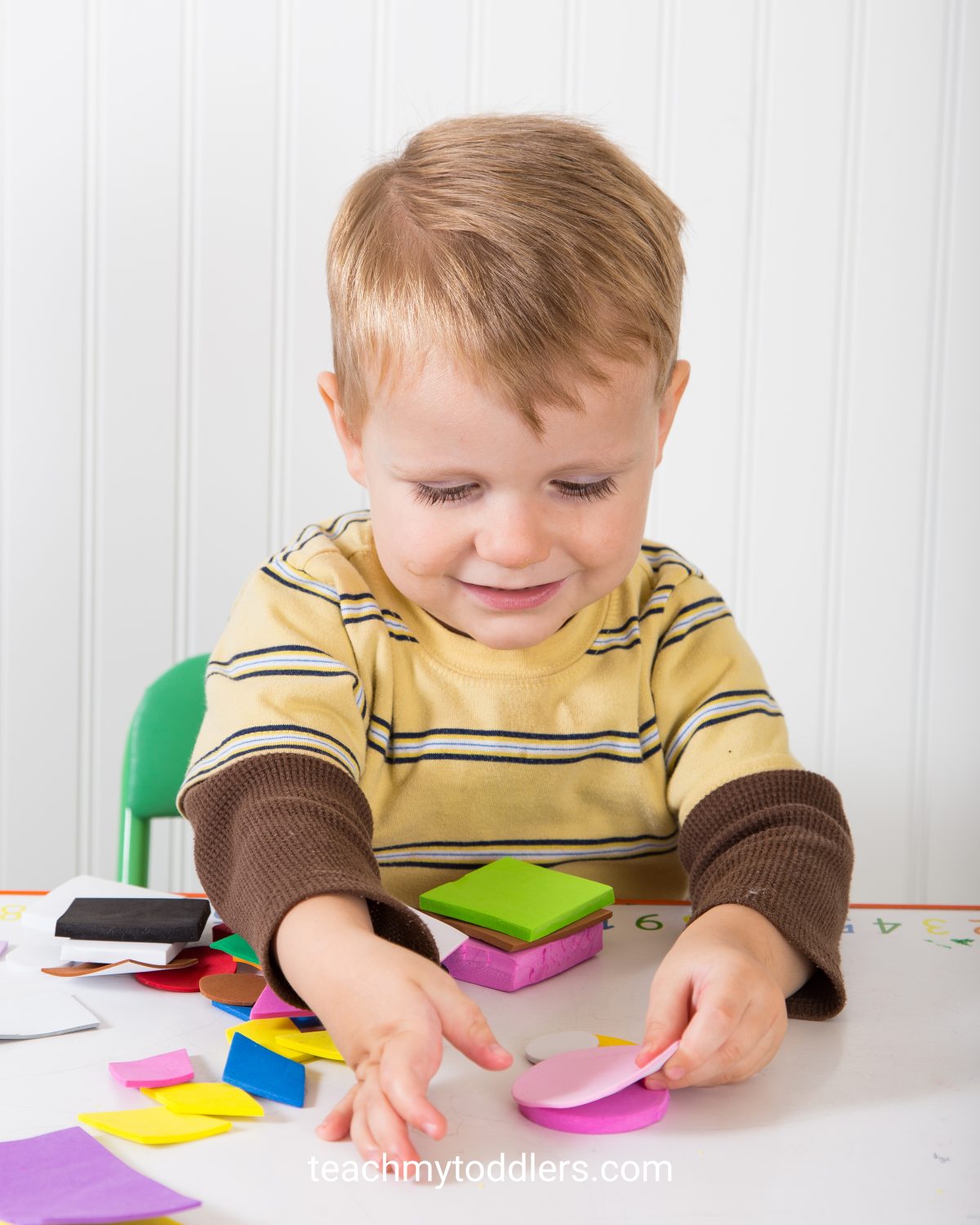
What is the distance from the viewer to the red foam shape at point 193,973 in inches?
24.4

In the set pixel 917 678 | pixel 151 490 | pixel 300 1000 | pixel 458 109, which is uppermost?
pixel 458 109

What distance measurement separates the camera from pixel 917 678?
1.54 metres

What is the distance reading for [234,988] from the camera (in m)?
Result: 0.61

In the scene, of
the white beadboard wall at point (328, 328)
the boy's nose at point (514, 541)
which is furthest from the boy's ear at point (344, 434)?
the white beadboard wall at point (328, 328)

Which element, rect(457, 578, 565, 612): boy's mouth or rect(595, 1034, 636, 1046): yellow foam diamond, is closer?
rect(595, 1034, 636, 1046): yellow foam diamond

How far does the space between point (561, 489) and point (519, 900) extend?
8.7 inches

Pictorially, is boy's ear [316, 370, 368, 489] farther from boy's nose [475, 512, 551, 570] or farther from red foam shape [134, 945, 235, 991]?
red foam shape [134, 945, 235, 991]

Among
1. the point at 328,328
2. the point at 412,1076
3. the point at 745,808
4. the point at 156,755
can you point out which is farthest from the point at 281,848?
the point at 328,328

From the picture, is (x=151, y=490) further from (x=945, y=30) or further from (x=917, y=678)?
(x=945, y=30)

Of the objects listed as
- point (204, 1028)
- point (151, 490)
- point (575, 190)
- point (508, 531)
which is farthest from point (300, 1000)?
point (151, 490)

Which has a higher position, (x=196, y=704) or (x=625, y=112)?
(x=625, y=112)

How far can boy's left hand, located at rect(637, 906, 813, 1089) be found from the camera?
1.68ft

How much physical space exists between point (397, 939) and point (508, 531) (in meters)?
0.21

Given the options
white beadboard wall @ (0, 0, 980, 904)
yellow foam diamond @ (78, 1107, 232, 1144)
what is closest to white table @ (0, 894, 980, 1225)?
yellow foam diamond @ (78, 1107, 232, 1144)
